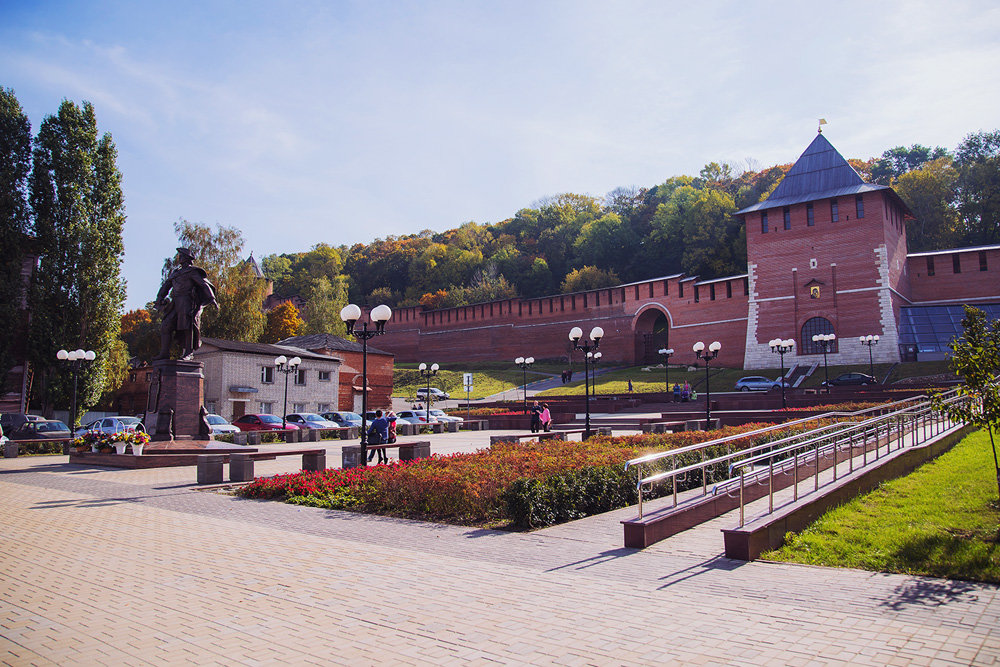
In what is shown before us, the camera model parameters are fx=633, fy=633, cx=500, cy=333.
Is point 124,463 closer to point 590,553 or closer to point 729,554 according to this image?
point 590,553

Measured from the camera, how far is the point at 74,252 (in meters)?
30.5

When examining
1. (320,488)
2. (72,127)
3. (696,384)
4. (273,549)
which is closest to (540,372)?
(696,384)

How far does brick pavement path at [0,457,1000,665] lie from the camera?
3979mm

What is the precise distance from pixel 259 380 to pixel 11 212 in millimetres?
13833

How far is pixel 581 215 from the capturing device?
278 ft

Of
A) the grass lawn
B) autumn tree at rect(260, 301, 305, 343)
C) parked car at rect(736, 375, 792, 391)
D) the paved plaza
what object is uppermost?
autumn tree at rect(260, 301, 305, 343)

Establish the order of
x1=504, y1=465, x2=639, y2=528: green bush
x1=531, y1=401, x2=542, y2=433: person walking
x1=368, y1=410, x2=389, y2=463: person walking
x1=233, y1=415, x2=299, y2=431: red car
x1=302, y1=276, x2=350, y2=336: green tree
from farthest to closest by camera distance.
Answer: x1=302, y1=276, x2=350, y2=336: green tree, x1=233, y1=415, x2=299, y2=431: red car, x1=531, y1=401, x2=542, y2=433: person walking, x1=368, y1=410, x2=389, y2=463: person walking, x1=504, y1=465, x2=639, y2=528: green bush

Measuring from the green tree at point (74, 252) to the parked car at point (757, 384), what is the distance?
3474cm

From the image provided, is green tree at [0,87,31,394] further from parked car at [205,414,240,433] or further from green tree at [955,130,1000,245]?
green tree at [955,130,1000,245]

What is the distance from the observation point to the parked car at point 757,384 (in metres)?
38.0

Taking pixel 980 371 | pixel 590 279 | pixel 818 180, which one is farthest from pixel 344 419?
pixel 590 279

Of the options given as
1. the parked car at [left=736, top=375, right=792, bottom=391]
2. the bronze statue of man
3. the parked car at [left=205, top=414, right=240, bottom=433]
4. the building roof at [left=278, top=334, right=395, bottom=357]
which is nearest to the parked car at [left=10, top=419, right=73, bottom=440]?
the parked car at [left=205, top=414, right=240, bottom=433]

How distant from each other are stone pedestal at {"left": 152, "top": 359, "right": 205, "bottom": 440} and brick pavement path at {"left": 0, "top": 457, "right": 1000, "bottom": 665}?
8889 millimetres

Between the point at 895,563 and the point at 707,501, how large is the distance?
8.58 ft
